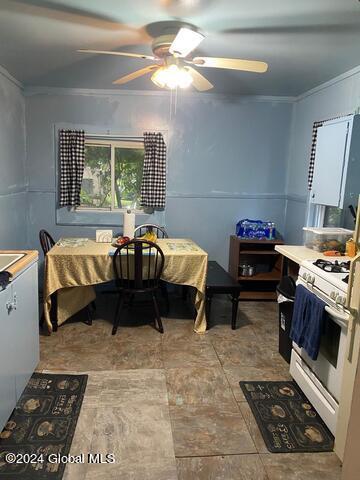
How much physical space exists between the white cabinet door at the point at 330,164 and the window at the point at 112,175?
2045 mm

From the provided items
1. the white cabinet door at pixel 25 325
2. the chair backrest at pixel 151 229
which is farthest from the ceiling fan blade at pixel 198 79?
the white cabinet door at pixel 25 325

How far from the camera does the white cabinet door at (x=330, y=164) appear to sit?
8.77 feet

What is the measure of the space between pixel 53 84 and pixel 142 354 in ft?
9.68

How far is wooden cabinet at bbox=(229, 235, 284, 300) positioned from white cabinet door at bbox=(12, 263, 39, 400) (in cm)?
241

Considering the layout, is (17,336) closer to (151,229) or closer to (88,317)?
(88,317)

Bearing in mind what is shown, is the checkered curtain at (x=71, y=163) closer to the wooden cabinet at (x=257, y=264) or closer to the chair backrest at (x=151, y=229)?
the chair backrest at (x=151, y=229)

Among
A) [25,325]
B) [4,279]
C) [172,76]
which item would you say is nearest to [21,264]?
[4,279]

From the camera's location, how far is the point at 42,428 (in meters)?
1.95

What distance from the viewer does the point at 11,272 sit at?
1811mm

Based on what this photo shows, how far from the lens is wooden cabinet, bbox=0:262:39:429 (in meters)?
1.74

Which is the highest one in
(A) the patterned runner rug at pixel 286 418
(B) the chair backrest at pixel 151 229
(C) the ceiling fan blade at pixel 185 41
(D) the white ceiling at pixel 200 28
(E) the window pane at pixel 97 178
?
(D) the white ceiling at pixel 200 28

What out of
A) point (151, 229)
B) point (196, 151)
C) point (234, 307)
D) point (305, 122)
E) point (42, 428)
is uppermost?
point (305, 122)

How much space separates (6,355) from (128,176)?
2.81m

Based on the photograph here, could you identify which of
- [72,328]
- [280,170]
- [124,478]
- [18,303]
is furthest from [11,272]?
[280,170]
